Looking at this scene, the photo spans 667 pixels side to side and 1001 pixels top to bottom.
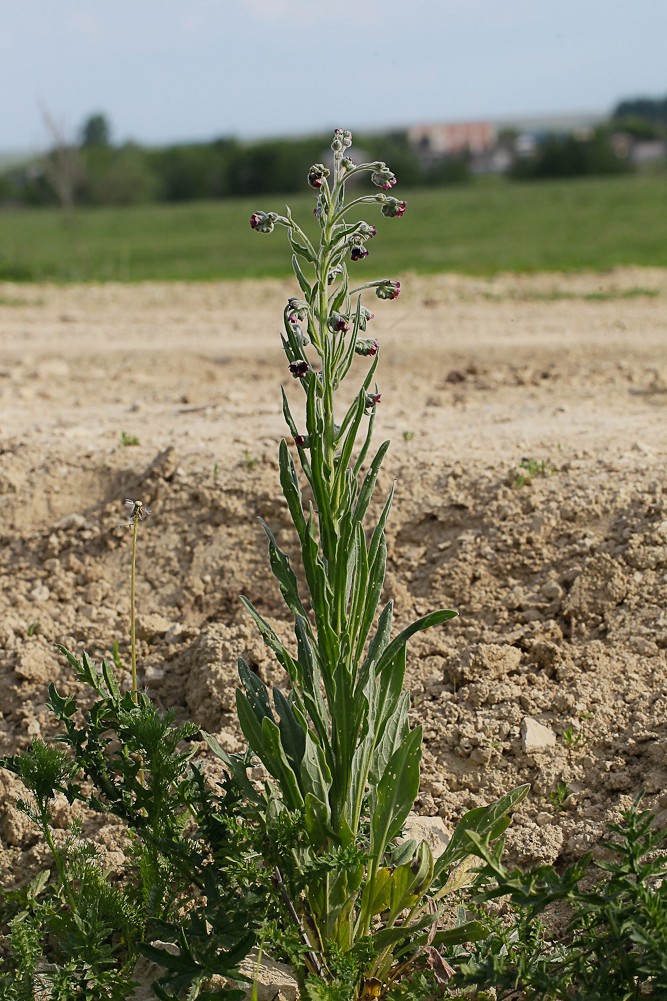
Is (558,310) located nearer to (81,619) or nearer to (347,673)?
(81,619)

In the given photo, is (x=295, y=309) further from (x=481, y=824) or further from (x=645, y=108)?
(x=645, y=108)

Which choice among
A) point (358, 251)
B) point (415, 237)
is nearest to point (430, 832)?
point (358, 251)

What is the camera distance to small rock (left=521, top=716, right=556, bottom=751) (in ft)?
12.7

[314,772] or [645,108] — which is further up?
[645,108]

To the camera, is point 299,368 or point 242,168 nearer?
point 299,368

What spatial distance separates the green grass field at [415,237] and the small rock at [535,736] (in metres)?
9.28

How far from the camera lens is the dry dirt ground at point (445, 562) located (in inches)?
153

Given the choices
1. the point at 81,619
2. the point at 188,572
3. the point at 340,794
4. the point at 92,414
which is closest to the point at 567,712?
the point at 340,794

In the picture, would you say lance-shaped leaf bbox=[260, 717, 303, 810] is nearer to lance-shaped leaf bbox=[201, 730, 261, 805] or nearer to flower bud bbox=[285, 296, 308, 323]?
lance-shaped leaf bbox=[201, 730, 261, 805]

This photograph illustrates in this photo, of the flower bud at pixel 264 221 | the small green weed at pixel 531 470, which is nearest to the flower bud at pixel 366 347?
the flower bud at pixel 264 221

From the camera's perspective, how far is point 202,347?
336 inches

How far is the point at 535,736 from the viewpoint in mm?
3891

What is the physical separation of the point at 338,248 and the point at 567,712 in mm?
1983

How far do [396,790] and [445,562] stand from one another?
5.47 feet
